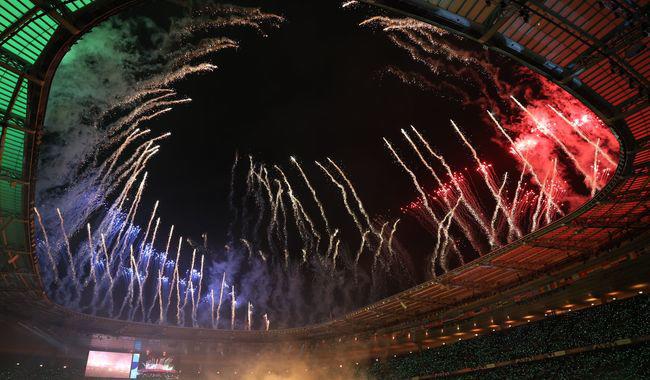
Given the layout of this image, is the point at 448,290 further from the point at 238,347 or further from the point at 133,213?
the point at 238,347

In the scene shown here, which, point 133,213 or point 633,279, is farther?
point 133,213

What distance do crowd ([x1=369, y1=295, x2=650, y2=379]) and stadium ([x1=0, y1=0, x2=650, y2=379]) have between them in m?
0.08

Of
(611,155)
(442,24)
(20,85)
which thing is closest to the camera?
(442,24)

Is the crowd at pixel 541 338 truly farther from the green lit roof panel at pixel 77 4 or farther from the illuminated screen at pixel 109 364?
the illuminated screen at pixel 109 364

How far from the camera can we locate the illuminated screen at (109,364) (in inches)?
1624

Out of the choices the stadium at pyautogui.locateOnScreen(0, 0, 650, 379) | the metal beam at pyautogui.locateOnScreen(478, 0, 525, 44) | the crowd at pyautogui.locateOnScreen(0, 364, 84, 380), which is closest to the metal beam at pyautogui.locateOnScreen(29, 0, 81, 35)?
the stadium at pyautogui.locateOnScreen(0, 0, 650, 379)

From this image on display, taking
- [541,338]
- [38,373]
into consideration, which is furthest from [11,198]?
[38,373]

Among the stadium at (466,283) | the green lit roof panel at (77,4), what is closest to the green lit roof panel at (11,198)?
the stadium at (466,283)

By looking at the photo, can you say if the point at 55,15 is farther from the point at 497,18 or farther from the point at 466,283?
the point at 466,283

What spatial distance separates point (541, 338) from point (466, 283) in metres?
5.45

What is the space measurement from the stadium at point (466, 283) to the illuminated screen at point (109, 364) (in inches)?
13.7

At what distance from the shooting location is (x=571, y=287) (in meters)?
23.1

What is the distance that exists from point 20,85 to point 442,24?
12197mm

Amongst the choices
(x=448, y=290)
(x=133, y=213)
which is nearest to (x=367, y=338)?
(x=448, y=290)
